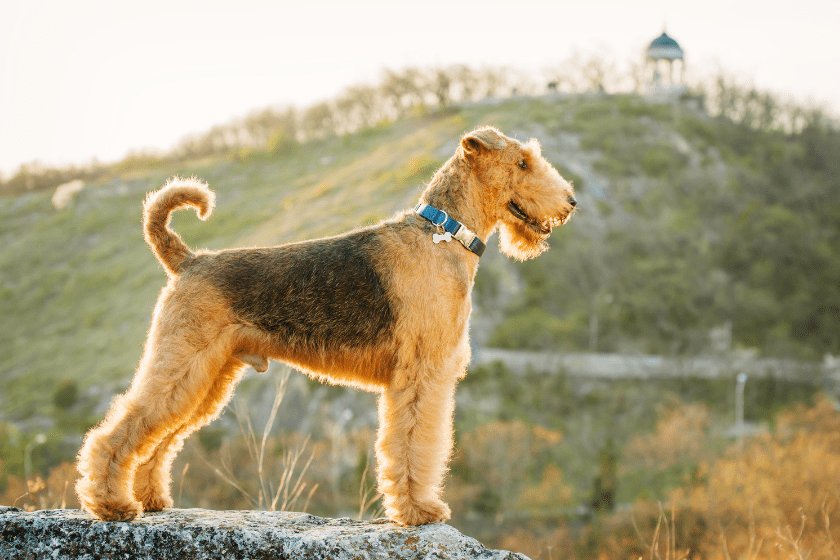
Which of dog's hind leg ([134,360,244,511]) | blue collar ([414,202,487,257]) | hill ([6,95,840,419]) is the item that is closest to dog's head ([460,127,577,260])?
blue collar ([414,202,487,257])

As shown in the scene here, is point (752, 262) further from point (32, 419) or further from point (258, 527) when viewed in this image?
point (258, 527)

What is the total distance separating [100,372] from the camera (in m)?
51.4

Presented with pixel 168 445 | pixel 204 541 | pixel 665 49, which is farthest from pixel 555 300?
pixel 204 541

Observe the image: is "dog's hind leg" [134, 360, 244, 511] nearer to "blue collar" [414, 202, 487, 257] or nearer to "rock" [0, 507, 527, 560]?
"rock" [0, 507, 527, 560]

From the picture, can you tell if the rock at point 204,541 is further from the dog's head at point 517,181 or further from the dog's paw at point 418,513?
the dog's head at point 517,181

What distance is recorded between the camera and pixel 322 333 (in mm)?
4117

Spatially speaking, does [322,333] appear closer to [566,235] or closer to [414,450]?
[414,450]

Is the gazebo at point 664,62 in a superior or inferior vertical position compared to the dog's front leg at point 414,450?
superior

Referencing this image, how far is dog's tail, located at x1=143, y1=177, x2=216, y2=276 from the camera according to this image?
4.20 m

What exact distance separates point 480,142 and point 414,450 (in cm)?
210

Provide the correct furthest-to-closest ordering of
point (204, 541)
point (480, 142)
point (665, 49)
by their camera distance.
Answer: point (665, 49)
point (480, 142)
point (204, 541)

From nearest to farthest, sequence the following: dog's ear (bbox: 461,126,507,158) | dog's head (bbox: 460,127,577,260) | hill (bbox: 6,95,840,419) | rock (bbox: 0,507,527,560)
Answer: rock (bbox: 0,507,527,560) < dog's ear (bbox: 461,126,507,158) < dog's head (bbox: 460,127,577,260) < hill (bbox: 6,95,840,419)

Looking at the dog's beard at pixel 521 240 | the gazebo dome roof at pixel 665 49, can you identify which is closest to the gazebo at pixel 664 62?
the gazebo dome roof at pixel 665 49

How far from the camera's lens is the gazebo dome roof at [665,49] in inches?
3155
